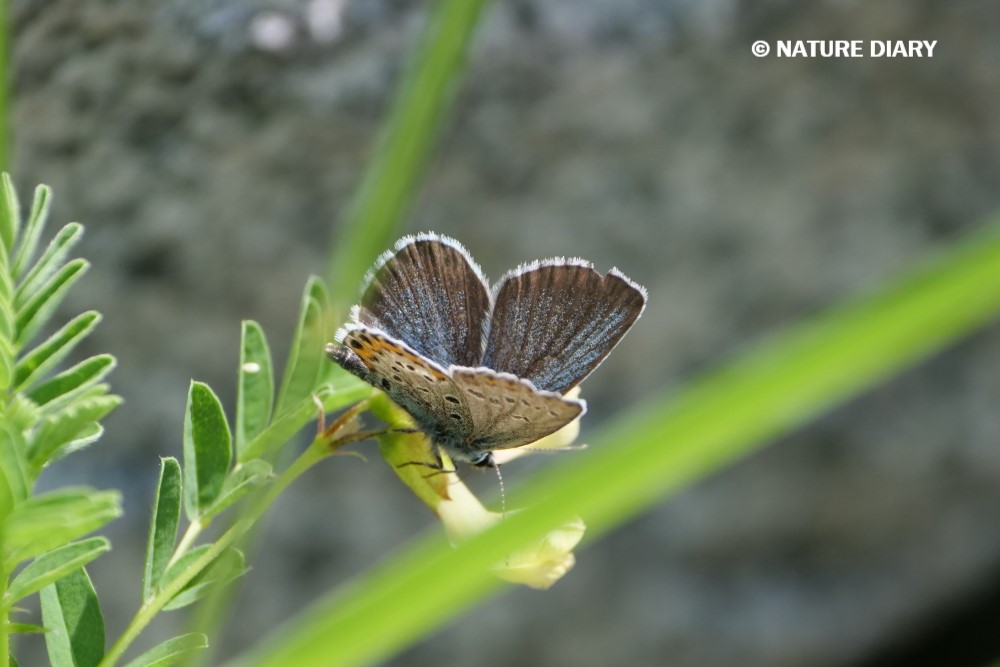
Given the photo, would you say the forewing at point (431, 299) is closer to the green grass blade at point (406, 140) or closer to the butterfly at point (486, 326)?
the butterfly at point (486, 326)

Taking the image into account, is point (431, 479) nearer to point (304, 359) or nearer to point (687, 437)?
point (304, 359)

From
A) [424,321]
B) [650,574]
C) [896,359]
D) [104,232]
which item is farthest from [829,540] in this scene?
[896,359]

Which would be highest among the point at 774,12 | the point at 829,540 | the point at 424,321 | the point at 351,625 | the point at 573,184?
the point at 774,12

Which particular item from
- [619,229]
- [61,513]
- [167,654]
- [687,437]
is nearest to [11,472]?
[61,513]

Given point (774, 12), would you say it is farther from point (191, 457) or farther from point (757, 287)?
point (191, 457)

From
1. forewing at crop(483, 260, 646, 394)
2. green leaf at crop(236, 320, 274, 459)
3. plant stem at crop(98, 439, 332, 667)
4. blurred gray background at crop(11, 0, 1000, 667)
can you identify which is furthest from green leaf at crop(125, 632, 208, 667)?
blurred gray background at crop(11, 0, 1000, 667)

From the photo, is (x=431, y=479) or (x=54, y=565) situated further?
(x=431, y=479)
